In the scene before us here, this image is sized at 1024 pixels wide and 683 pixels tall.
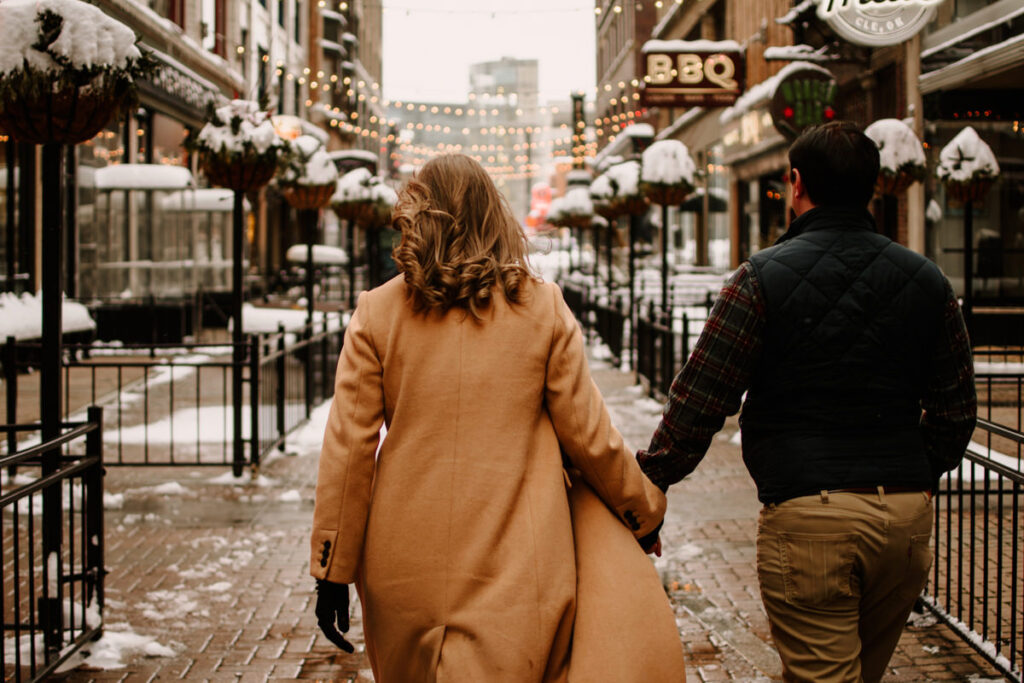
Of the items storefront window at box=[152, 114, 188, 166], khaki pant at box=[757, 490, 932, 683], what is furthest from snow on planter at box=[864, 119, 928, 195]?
storefront window at box=[152, 114, 188, 166]

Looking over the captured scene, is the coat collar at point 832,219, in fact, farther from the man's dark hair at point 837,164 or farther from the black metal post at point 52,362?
the black metal post at point 52,362

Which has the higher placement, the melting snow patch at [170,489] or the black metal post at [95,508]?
the black metal post at [95,508]

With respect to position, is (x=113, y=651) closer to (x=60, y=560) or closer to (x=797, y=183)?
(x=60, y=560)

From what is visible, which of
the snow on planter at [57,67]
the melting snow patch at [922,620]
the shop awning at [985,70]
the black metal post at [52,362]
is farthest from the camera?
the shop awning at [985,70]

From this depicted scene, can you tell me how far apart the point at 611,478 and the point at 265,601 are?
366 cm

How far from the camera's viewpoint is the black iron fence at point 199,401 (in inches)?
356

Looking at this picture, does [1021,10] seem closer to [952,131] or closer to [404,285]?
[952,131]

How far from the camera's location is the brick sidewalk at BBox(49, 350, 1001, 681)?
16.6 ft

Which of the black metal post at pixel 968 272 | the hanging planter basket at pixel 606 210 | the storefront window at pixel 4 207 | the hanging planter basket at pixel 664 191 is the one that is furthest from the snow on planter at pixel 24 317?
the black metal post at pixel 968 272

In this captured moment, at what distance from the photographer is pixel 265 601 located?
19.9 feet

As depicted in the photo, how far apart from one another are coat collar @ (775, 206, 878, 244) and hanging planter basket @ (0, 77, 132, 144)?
3.55m

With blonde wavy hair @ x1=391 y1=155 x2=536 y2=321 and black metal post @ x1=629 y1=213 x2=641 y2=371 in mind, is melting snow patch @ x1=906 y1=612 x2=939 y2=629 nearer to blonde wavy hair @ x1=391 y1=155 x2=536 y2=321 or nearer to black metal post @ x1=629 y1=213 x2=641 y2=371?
blonde wavy hair @ x1=391 y1=155 x2=536 y2=321

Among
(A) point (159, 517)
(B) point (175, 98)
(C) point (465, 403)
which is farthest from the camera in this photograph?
(B) point (175, 98)

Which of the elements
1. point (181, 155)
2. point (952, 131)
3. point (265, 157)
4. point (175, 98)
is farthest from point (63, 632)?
point (181, 155)
